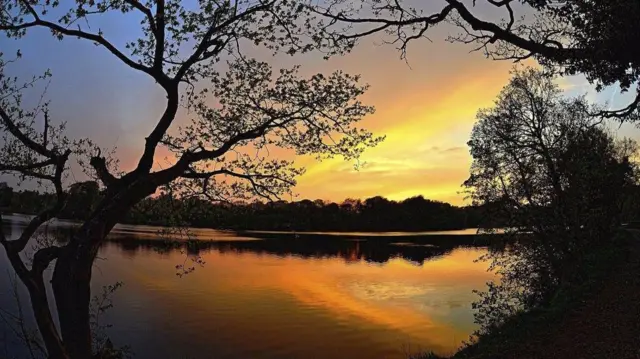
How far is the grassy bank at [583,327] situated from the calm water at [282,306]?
644cm

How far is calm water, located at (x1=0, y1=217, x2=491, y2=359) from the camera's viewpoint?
18.6m

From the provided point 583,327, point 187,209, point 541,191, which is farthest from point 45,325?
point 541,191

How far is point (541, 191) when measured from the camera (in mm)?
19266

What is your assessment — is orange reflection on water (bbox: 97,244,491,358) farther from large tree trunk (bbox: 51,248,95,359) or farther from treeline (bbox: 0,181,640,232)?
large tree trunk (bbox: 51,248,95,359)

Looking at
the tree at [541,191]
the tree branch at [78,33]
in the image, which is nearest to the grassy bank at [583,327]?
the tree at [541,191]

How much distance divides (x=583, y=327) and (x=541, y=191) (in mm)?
10589

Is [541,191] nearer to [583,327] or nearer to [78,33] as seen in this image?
[583,327]

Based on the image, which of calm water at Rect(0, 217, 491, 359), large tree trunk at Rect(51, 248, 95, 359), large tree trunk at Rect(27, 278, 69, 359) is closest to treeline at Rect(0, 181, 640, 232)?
calm water at Rect(0, 217, 491, 359)

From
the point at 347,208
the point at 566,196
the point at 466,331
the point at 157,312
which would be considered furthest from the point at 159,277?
the point at 347,208

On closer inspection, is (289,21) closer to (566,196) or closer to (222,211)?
(222,211)

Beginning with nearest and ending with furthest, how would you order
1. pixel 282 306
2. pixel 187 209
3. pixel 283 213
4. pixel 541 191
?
pixel 187 209 < pixel 283 213 < pixel 541 191 < pixel 282 306

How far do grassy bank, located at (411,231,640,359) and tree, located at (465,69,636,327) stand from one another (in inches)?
107

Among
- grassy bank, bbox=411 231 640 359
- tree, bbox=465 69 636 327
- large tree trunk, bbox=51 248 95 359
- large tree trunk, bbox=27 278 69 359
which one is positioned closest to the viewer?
large tree trunk, bbox=27 278 69 359

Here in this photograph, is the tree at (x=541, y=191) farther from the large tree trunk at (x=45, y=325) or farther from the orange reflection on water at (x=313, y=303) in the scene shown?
the large tree trunk at (x=45, y=325)
